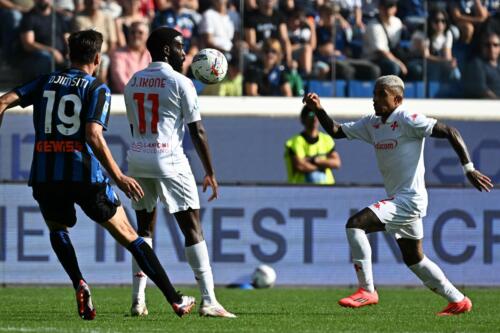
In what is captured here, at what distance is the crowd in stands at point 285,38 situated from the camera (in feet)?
53.2


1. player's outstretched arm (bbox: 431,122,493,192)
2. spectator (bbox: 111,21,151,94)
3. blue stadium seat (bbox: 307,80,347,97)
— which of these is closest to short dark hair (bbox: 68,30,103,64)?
player's outstretched arm (bbox: 431,122,493,192)

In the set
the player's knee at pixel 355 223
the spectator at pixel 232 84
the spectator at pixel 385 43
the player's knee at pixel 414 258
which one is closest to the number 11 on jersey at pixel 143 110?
the player's knee at pixel 355 223

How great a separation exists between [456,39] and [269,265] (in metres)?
5.41

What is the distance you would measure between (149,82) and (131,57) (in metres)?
7.67

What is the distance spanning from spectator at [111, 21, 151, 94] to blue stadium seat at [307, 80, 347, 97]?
2.45m

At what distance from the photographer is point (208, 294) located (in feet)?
28.4

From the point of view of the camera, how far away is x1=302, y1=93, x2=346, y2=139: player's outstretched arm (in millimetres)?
9305

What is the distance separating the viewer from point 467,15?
17500mm

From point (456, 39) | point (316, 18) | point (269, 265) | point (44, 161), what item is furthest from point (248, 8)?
point (44, 161)

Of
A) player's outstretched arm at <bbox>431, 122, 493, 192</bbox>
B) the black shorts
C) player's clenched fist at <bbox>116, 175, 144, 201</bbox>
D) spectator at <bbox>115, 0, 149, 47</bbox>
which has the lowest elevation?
the black shorts

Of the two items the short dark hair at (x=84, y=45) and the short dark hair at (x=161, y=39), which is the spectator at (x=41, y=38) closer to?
the short dark hair at (x=161, y=39)

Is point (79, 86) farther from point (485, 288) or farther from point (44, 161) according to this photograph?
point (485, 288)

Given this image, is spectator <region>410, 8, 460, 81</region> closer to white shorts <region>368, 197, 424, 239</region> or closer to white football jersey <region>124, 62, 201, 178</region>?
white shorts <region>368, 197, 424, 239</region>

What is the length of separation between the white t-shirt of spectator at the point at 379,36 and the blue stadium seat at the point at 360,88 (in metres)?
0.41
